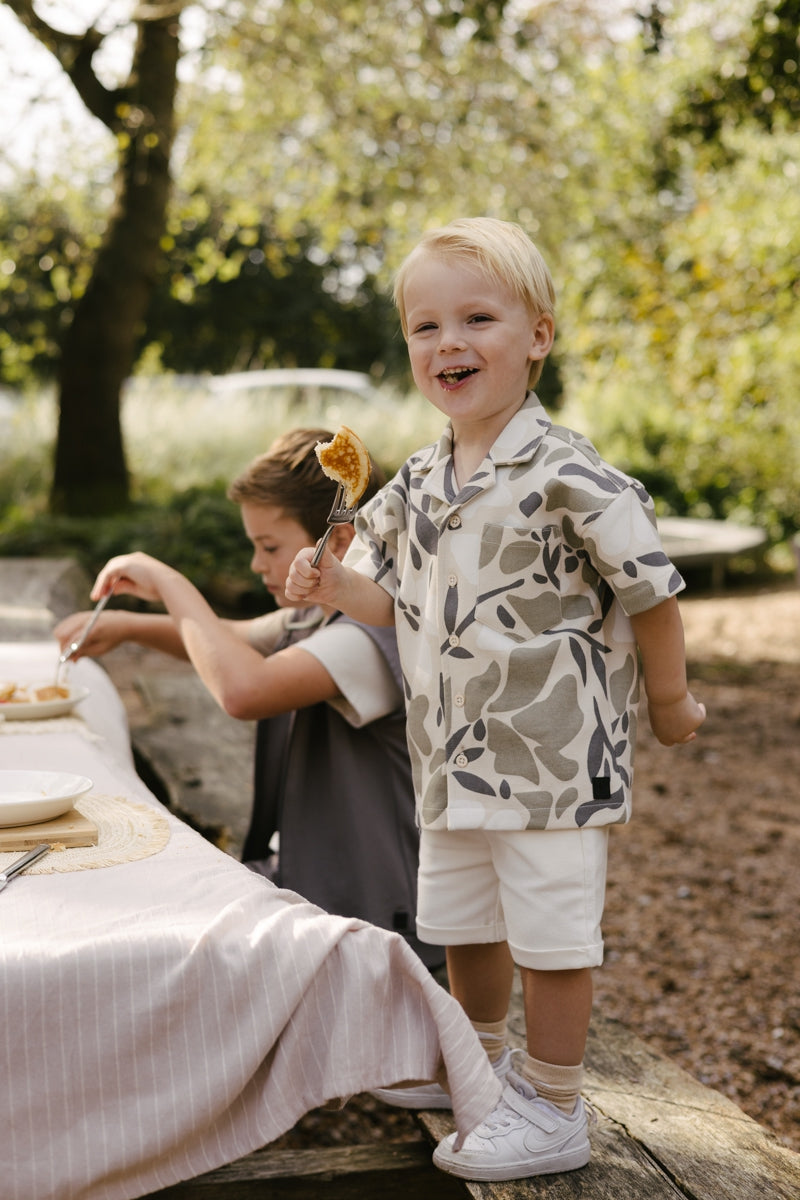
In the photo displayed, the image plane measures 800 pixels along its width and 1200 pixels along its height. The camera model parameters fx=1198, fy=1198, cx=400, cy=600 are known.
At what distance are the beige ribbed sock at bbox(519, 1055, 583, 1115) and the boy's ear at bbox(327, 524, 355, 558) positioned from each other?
1.09m

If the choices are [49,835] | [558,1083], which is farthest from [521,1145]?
[49,835]

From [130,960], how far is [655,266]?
9141mm

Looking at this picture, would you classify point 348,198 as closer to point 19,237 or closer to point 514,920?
point 19,237

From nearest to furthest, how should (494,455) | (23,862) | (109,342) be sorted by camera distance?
(23,862)
(494,455)
(109,342)

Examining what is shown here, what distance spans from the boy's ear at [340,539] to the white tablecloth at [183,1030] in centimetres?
110

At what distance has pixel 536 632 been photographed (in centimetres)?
183

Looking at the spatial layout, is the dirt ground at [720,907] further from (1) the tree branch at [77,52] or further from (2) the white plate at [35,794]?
(1) the tree branch at [77,52]

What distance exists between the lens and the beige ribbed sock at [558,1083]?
6.03 feet

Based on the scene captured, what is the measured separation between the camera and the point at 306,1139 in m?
2.92

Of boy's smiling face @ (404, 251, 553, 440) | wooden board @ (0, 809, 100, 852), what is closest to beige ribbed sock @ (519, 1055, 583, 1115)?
wooden board @ (0, 809, 100, 852)

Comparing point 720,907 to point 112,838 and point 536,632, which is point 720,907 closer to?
point 536,632

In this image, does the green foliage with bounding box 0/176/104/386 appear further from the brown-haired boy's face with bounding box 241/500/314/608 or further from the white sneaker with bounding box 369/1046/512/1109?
the white sneaker with bounding box 369/1046/512/1109

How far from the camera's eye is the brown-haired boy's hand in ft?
6.18

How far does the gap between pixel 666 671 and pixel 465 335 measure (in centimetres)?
60
